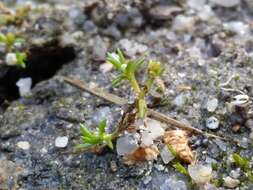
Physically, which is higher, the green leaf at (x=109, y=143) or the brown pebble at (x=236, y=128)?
the green leaf at (x=109, y=143)

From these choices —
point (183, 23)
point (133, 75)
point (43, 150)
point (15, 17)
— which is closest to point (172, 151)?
point (133, 75)

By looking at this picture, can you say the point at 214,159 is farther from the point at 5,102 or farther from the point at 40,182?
the point at 5,102

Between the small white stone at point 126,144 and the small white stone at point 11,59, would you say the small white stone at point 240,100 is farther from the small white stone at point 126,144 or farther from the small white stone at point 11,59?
the small white stone at point 11,59

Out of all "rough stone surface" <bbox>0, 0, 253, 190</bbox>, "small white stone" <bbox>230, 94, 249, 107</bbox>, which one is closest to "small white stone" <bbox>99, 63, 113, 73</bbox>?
"rough stone surface" <bbox>0, 0, 253, 190</bbox>

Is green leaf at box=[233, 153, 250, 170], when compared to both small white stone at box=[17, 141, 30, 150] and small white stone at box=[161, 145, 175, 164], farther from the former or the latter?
small white stone at box=[17, 141, 30, 150]

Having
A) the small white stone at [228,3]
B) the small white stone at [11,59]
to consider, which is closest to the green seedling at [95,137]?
the small white stone at [11,59]

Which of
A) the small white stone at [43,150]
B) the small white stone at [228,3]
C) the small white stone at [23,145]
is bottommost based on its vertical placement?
the small white stone at [43,150]
